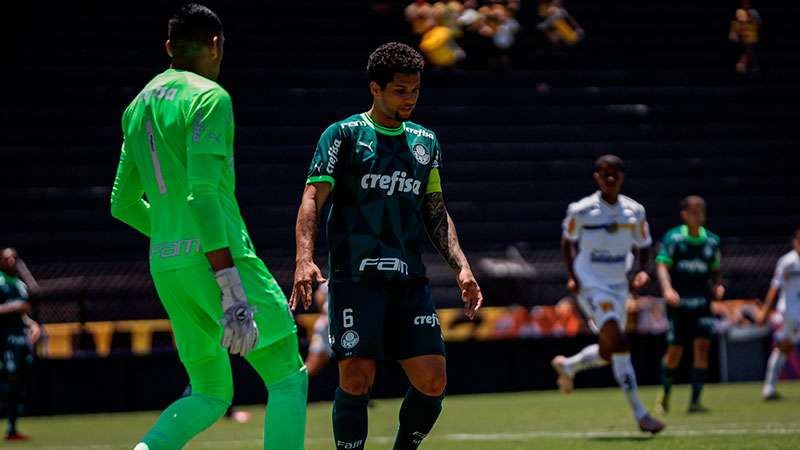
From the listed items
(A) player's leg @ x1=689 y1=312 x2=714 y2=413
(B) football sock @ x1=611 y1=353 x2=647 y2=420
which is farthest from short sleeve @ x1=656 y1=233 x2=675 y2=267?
(B) football sock @ x1=611 y1=353 x2=647 y2=420

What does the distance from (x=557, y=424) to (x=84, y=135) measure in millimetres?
12327

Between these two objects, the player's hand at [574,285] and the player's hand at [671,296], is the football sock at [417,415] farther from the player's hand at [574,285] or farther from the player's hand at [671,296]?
the player's hand at [671,296]

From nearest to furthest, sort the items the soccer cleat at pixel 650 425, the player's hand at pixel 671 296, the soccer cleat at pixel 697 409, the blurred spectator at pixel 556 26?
1. the soccer cleat at pixel 650 425
2. the player's hand at pixel 671 296
3. the soccer cleat at pixel 697 409
4. the blurred spectator at pixel 556 26

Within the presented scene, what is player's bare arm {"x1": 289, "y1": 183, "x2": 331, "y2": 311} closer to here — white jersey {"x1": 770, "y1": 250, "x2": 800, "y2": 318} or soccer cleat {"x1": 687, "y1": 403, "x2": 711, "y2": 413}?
soccer cleat {"x1": 687, "y1": 403, "x2": 711, "y2": 413}

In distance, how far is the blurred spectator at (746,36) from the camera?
25.2m

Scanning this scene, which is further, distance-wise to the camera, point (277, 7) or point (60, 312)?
point (277, 7)

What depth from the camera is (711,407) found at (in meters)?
13.7

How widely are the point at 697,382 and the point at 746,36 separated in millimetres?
13428

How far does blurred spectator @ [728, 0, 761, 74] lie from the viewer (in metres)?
25.2

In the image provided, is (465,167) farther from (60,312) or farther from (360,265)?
(360,265)

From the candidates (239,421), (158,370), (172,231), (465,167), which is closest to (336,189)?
(172,231)

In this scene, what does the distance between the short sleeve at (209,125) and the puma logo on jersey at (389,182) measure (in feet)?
3.98

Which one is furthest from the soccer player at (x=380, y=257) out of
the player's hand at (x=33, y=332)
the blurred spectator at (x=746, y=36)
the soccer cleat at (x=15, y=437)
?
the blurred spectator at (x=746, y=36)

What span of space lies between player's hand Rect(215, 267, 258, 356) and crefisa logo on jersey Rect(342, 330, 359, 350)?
1109 mm
